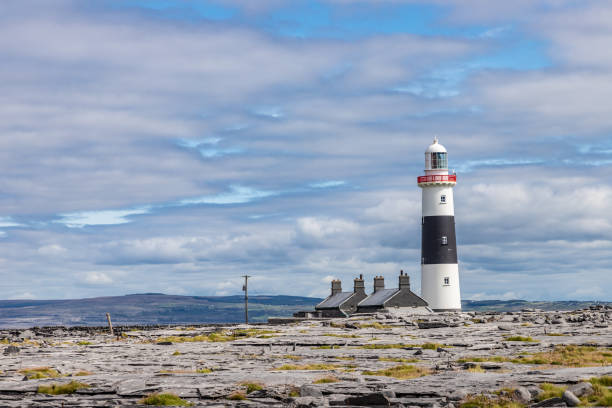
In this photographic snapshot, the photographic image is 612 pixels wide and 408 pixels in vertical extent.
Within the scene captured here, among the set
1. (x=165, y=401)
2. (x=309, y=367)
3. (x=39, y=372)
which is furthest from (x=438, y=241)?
(x=165, y=401)

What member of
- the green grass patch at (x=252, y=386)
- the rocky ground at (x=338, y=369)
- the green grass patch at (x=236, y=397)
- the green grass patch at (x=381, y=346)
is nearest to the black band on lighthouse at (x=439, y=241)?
the rocky ground at (x=338, y=369)

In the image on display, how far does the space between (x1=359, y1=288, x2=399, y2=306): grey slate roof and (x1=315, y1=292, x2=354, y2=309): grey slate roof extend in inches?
100

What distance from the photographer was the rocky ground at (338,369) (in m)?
28.7

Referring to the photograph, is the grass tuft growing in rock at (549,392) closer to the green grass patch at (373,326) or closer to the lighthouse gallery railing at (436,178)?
the green grass patch at (373,326)

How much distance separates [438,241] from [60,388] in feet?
171

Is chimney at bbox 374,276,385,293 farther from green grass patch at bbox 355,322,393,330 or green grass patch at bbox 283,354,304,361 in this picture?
green grass patch at bbox 283,354,304,361

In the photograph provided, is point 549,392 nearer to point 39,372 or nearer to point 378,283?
point 39,372

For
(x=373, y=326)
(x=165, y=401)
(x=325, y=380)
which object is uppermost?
(x=373, y=326)

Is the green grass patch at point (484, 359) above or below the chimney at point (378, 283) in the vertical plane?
below

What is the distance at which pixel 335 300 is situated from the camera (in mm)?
95875

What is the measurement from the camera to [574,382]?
95.9 feet

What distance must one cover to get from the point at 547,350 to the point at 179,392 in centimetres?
2053

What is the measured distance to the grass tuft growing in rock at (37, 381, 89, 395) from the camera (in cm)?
3300

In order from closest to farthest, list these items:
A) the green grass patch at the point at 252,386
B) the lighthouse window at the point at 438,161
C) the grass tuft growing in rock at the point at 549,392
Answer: the grass tuft growing in rock at the point at 549,392, the green grass patch at the point at 252,386, the lighthouse window at the point at 438,161
